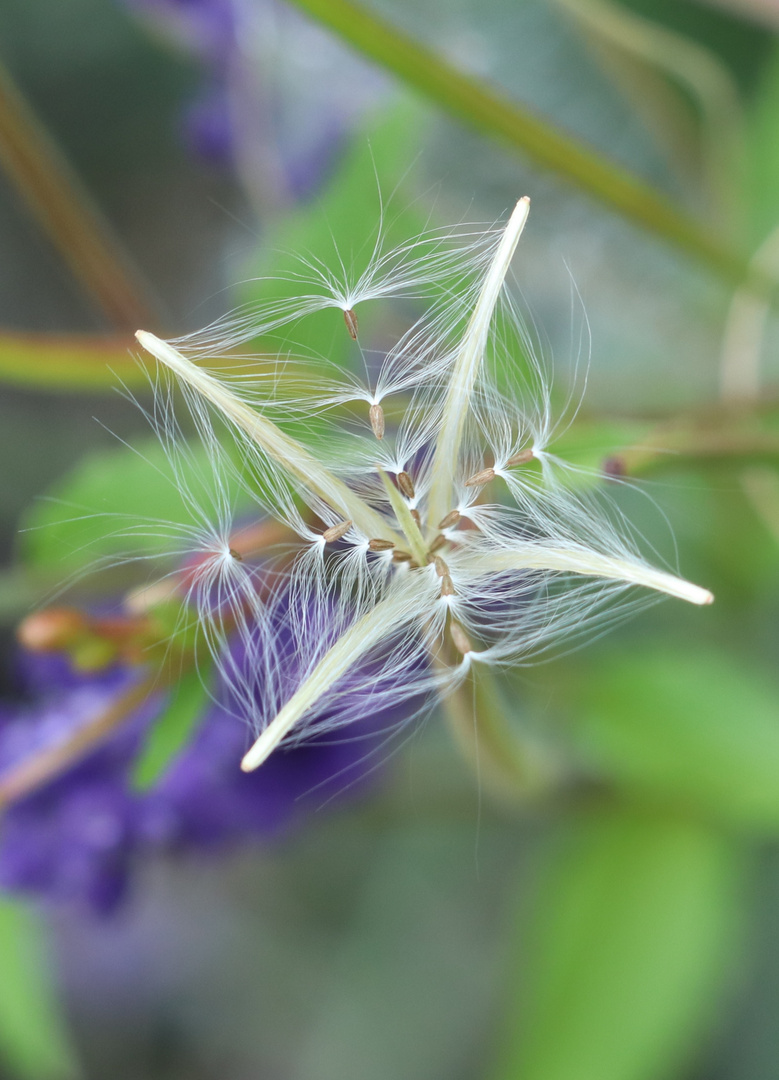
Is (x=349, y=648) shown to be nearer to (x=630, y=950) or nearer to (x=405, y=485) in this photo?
(x=405, y=485)

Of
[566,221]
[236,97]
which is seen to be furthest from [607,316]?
[236,97]

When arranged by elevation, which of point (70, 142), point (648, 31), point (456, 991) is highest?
point (648, 31)

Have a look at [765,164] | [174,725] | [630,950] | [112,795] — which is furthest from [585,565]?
[765,164]

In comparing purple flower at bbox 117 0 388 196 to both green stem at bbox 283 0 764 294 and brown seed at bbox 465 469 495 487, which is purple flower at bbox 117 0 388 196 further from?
brown seed at bbox 465 469 495 487

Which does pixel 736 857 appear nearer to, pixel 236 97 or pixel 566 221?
pixel 566 221

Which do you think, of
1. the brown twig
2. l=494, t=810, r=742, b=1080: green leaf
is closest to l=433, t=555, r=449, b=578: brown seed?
the brown twig

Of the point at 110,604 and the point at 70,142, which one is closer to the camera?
the point at 110,604

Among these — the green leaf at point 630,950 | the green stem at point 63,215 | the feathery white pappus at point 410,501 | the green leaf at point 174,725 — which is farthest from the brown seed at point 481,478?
the green leaf at point 630,950
